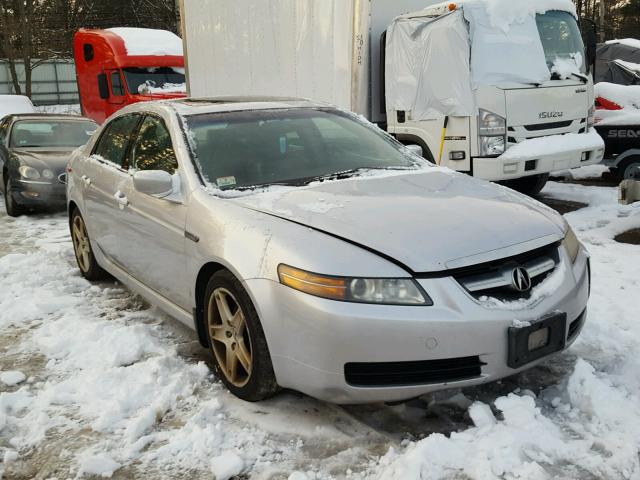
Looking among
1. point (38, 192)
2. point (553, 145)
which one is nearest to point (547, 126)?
point (553, 145)

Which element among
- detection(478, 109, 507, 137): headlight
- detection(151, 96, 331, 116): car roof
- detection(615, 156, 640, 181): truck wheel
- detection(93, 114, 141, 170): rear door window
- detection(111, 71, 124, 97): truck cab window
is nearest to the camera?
detection(151, 96, 331, 116): car roof

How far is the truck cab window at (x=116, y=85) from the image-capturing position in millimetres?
12586

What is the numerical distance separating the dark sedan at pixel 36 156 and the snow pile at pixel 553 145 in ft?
19.0

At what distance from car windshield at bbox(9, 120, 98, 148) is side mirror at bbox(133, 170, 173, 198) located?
665 cm

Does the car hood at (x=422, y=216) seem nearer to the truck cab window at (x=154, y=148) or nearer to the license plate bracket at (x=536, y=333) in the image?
the license plate bracket at (x=536, y=333)

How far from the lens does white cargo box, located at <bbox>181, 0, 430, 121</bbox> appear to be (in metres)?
7.45

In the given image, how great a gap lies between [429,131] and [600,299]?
3454 millimetres

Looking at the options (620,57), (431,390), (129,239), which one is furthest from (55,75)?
(431,390)

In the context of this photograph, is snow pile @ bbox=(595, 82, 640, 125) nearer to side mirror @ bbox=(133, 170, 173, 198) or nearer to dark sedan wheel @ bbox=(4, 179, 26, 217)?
side mirror @ bbox=(133, 170, 173, 198)

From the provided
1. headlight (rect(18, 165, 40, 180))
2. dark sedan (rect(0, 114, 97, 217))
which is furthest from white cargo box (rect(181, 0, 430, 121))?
headlight (rect(18, 165, 40, 180))

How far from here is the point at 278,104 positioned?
171 inches

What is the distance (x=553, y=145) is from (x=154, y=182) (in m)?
5.15

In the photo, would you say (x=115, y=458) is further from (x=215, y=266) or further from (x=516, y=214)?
(x=516, y=214)

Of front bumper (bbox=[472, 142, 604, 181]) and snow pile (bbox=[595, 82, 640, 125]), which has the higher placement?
snow pile (bbox=[595, 82, 640, 125])
